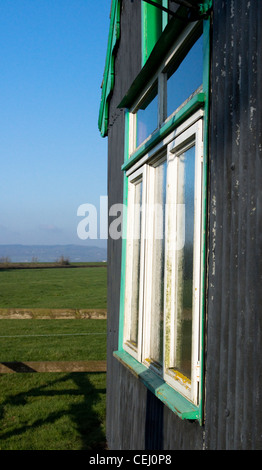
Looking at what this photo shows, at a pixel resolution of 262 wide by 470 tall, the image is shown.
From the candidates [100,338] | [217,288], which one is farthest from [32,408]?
[100,338]

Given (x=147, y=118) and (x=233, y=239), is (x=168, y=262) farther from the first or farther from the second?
(x=147, y=118)

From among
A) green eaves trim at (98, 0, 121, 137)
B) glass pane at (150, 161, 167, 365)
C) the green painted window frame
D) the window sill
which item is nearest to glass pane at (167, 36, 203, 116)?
the green painted window frame

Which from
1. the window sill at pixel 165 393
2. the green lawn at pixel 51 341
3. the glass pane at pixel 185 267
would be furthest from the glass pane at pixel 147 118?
the green lawn at pixel 51 341

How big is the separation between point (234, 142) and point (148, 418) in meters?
2.19

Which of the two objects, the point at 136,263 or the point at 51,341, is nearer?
the point at 136,263

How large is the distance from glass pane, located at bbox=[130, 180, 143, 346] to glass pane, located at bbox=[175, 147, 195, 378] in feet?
3.46

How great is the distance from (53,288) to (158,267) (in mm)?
29157

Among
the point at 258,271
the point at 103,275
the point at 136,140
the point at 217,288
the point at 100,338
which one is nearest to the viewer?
the point at 258,271

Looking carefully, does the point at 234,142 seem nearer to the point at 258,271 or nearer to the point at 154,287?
the point at 258,271

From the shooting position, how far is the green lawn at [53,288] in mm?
25006

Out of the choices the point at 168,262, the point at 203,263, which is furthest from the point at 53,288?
the point at 203,263

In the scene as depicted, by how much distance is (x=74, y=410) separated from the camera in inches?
289

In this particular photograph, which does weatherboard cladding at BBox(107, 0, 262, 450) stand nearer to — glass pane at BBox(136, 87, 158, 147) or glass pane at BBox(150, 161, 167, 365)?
glass pane at BBox(150, 161, 167, 365)
